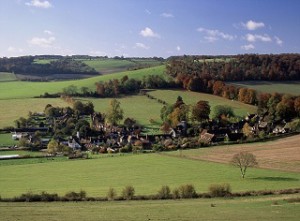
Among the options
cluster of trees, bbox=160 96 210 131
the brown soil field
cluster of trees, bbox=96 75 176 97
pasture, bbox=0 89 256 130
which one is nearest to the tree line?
pasture, bbox=0 89 256 130

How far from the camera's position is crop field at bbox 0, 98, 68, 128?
4136 inches

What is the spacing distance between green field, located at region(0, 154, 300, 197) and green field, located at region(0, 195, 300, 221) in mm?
5489

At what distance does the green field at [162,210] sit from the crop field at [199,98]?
217 feet

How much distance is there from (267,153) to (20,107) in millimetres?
70709

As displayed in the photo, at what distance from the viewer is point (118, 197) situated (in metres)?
43.1

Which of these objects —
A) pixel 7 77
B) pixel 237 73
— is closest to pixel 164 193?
pixel 237 73

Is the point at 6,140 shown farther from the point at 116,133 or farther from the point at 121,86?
the point at 121,86

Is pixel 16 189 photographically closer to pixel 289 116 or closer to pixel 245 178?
pixel 245 178

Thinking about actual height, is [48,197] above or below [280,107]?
below

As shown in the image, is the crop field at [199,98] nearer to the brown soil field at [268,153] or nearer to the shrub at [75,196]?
the brown soil field at [268,153]

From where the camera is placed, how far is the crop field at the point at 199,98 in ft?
354

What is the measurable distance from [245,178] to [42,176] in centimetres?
2304

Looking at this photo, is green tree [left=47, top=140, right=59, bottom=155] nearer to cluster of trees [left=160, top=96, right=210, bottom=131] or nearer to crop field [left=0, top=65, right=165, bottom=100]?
cluster of trees [left=160, top=96, right=210, bottom=131]

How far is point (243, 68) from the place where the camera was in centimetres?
13850
